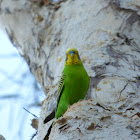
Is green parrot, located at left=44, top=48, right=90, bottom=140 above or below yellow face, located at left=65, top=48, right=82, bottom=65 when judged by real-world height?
below

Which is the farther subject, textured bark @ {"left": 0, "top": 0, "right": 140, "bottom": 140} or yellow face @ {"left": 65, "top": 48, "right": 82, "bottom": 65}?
yellow face @ {"left": 65, "top": 48, "right": 82, "bottom": 65}

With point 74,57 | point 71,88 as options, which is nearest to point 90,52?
point 74,57

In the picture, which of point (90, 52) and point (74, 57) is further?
point (90, 52)

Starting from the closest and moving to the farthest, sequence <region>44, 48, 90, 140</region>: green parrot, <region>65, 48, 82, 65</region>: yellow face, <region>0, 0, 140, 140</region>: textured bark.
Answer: <region>0, 0, 140, 140</region>: textured bark < <region>44, 48, 90, 140</region>: green parrot < <region>65, 48, 82, 65</region>: yellow face

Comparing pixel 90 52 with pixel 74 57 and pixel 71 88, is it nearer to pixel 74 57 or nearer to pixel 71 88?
pixel 74 57

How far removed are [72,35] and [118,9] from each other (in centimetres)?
80

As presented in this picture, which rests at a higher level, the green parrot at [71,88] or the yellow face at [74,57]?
the yellow face at [74,57]

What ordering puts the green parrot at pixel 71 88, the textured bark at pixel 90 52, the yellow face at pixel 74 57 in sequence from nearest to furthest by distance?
the textured bark at pixel 90 52
the green parrot at pixel 71 88
the yellow face at pixel 74 57

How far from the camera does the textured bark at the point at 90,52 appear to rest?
2.14m

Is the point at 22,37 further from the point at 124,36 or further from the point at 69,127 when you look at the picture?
the point at 69,127

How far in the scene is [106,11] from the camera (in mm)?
4043

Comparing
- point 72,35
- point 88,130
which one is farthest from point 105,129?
point 72,35

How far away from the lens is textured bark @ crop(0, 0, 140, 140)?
2.14 meters

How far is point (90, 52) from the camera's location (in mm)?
3496
